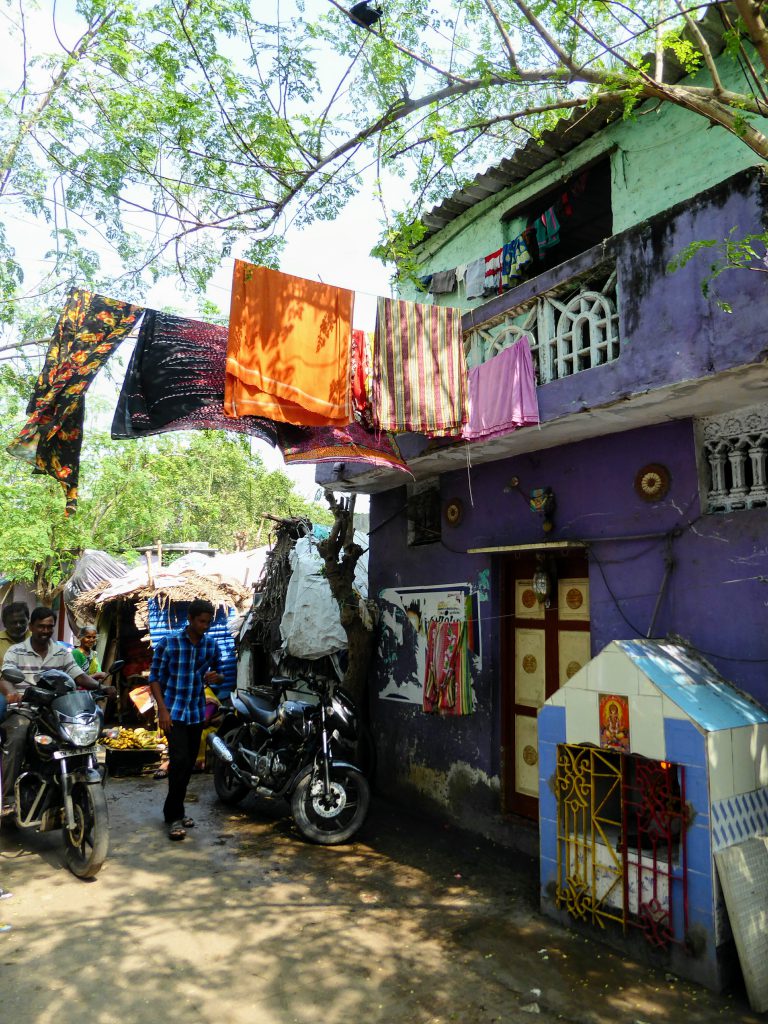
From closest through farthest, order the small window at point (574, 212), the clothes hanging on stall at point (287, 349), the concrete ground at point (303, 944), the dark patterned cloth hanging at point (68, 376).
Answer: the concrete ground at point (303, 944)
the clothes hanging on stall at point (287, 349)
the dark patterned cloth hanging at point (68, 376)
the small window at point (574, 212)

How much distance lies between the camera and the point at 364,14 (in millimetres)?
5207

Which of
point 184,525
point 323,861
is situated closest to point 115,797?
point 323,861

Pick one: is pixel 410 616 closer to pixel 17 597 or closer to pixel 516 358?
pixel 516 358

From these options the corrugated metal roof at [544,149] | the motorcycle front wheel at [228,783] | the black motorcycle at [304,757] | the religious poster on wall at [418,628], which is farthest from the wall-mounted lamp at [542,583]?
the corrugated metal roof at [544,149]

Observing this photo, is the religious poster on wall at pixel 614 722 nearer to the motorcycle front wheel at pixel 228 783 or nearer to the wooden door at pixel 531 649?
the wooden door at pixel 531 649

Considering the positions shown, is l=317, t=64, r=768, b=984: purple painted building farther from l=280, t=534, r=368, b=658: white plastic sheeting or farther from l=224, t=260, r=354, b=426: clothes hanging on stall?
l=224, t=260, r=354, b=426: clothes hanging on stall

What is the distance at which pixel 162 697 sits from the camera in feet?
19.8

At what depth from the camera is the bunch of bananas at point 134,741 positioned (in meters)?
8.80

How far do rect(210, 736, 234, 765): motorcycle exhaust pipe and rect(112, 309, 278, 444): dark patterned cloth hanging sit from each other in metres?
3.12

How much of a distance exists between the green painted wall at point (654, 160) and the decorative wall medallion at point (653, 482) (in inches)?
104

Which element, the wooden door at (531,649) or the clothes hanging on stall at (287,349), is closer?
the clothes hanging on stall at (287,349)

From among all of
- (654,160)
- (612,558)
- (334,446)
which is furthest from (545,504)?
(654,160)

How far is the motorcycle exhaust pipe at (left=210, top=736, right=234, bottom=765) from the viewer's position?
21.1ft

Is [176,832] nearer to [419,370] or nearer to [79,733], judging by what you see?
[79,733]
